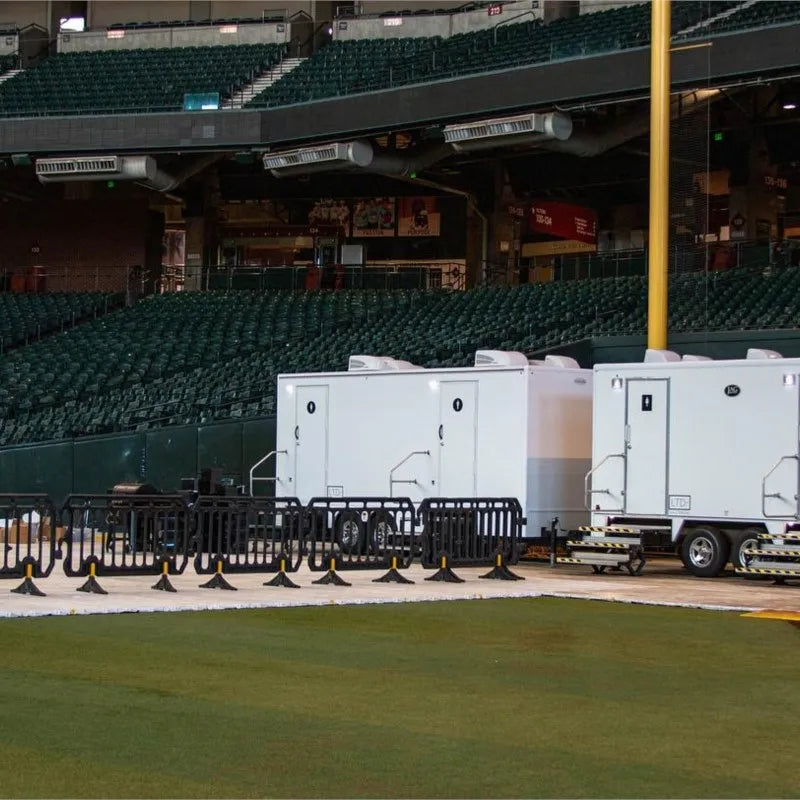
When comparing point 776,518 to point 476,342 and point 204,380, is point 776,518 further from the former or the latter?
point 204,380

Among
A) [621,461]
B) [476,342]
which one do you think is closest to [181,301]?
[476,342]

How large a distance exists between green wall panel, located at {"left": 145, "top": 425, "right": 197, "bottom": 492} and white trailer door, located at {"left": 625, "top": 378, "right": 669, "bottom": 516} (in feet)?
36.4

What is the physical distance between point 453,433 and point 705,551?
4290 mm

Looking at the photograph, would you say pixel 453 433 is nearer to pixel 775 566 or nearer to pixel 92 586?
pixel 775 566

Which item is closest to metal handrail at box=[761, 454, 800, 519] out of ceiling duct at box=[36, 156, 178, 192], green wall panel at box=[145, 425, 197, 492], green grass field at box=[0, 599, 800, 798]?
green grass field at box=[0, 599, 800, 798]

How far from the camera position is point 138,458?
31.2 m

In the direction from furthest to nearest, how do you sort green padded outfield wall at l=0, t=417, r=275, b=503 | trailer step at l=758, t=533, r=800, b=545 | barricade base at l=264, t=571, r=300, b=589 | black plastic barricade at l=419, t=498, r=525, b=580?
1. green padded outfield wall at l=0, t=417, r=275, b=503
2. black plastic barricade at l=419, t=498, r=525, b=580
3. trailer step at l=758, t=533, r=800, b=545
4. barricade base at l=264, t=571, r=300, b=589

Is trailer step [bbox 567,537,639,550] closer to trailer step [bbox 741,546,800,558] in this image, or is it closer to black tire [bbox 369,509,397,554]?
trailer step [bbox 741,546,800,558]

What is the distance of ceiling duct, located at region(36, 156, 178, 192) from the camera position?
155 feet

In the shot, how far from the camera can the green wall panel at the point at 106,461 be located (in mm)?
31234

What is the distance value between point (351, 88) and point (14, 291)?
15071mm

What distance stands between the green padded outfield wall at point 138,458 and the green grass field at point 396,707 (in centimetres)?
1450

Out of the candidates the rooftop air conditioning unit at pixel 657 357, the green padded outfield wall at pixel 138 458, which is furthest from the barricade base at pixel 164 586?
the green padded outfield wall at pixel 138 458

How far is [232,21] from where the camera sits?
179 feet
